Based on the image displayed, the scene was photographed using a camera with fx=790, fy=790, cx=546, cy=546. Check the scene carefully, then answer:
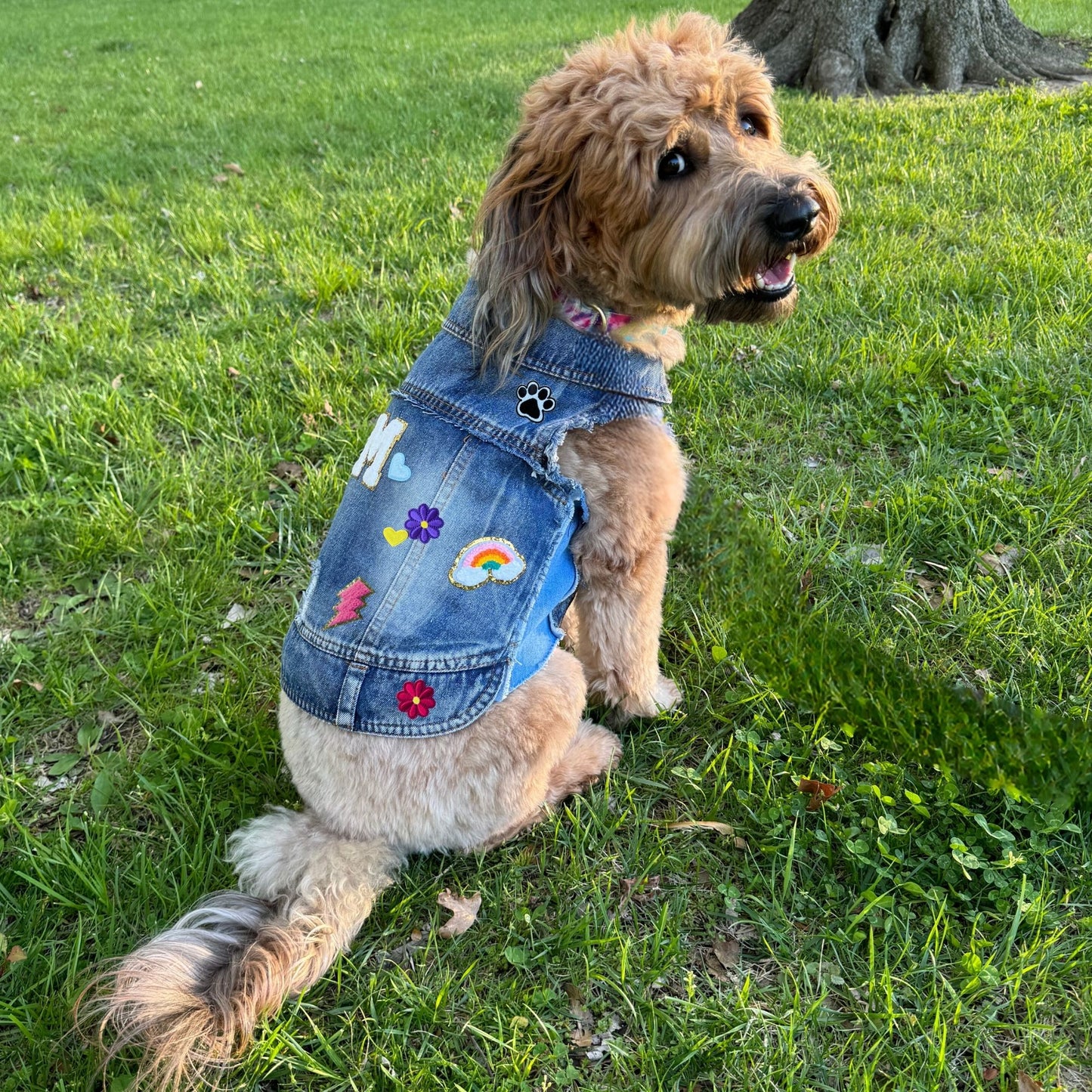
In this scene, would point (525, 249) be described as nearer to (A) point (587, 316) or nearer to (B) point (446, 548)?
(A) point (587, 316)

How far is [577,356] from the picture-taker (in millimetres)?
2248

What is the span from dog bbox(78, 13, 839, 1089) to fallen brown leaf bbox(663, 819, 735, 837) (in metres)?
0.44

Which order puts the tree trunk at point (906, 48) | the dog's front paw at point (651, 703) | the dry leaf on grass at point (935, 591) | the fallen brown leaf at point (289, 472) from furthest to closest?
1. the tree trunk at point (906, 48)
2. the fallen brown leaf at point (289, 472)
3. the dry leaf on grass at point (935, 591)
4. the dog's front paw at point (651, 703)

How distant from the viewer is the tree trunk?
789 centimetres

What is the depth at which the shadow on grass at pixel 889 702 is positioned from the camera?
2346 mm

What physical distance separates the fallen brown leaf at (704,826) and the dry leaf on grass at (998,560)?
4.92ft

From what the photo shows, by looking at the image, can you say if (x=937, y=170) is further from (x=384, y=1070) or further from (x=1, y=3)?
(x=1, y=3)

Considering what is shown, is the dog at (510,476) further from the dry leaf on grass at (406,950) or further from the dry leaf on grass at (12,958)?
the dry leaf on grass at (12,958)

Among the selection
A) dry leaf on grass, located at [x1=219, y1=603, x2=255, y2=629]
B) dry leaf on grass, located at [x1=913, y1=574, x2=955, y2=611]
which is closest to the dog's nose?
dry leaf on grass, located at [x1=913, y1=574, x2=955, y2=611]

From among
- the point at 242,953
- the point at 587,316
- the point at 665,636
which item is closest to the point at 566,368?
the point at 587,316

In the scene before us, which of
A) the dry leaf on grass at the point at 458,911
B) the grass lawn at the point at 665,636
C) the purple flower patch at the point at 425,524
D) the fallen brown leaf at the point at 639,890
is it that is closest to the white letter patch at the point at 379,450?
the purple flower patch at the point at 425,524

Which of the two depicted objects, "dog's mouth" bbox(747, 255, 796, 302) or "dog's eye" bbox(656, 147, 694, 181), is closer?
"dog's eye" bbox(656, 147, 694, 181)

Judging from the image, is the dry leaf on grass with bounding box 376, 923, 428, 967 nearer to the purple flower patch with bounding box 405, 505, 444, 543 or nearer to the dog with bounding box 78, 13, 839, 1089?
the dog with bounding box 78, 13, 839, 1089

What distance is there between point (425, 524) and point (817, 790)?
4.77 feet
